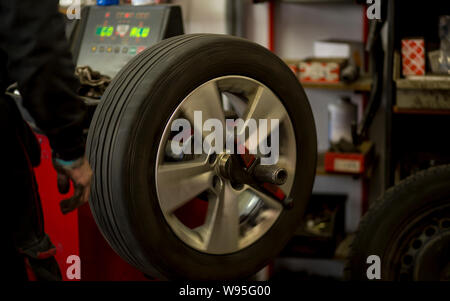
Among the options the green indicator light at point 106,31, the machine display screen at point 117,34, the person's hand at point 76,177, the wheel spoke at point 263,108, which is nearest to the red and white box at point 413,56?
the machine display screen at point 117,34

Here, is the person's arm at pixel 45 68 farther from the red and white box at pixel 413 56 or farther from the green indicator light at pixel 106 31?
the red and white box at pixel 413 56

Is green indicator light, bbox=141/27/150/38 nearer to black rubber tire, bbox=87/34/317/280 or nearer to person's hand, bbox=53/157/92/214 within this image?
black rubber tire, bbox=87/34/317/280

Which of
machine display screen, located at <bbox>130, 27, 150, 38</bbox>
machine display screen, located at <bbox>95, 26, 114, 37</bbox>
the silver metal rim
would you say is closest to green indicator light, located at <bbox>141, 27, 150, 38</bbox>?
machine display screen, located at <bbox>130, 27, 150, 38</bbox>

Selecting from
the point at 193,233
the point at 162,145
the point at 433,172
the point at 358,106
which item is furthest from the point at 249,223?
the point at 358,106

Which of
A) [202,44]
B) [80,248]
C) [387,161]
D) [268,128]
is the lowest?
[80,248]

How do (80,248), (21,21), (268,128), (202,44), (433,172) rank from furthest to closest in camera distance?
(80,248) < (433,172) < (268,128) < (202,44) < (21,21)

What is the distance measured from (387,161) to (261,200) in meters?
1.02

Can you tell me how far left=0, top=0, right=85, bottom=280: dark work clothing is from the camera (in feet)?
3.95

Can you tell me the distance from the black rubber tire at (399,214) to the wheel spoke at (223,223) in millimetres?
571

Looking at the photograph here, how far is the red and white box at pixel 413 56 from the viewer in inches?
97.1

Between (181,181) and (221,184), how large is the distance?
0.41 ft

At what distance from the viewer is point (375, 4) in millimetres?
2488

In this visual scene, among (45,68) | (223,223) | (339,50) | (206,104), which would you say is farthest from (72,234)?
(339,50)
